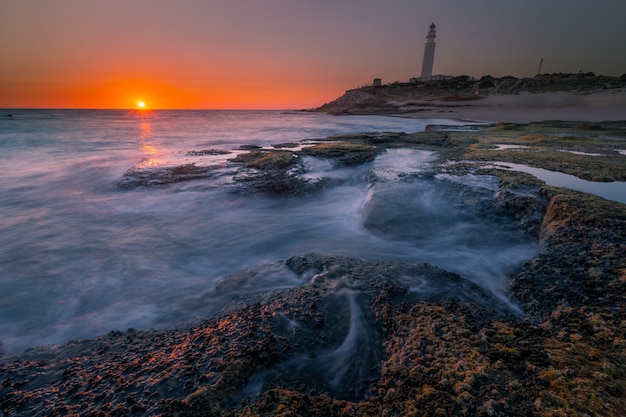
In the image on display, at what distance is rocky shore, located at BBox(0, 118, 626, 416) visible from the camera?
6.20 feet

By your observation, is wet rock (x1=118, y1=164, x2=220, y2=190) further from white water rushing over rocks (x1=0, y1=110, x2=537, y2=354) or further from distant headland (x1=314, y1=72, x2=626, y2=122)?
distant headland (x1=314, y1=72, x2=626, y2=122)

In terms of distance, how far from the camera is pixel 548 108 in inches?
1403

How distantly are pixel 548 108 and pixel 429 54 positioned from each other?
69.4 m

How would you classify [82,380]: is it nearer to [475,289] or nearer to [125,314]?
[125,314]

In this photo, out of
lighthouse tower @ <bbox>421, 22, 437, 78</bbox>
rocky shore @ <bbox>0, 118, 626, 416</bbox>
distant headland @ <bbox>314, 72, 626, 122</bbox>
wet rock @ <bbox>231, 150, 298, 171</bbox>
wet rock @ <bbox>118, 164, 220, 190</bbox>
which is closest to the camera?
rocky shore @ <bbox>0, 118, 626, 416</bbox>

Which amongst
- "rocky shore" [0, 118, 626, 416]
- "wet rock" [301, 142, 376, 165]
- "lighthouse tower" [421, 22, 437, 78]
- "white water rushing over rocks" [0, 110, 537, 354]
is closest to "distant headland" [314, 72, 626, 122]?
"lighthouse tower" [421, 22, 437, 78]

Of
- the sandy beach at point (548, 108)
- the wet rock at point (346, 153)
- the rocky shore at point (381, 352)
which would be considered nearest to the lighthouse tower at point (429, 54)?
the sandy beach at point (548, 108)

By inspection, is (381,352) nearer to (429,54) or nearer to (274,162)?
(274,162)

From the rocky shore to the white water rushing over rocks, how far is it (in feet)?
1.87

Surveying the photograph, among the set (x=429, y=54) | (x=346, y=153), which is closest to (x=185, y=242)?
(x=346, y=153)

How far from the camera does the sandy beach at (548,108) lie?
96.4 feet

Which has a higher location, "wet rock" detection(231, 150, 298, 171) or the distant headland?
the distant headland

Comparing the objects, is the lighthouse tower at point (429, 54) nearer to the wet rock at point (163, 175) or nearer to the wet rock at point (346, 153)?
the wet rock at point (346, 153)

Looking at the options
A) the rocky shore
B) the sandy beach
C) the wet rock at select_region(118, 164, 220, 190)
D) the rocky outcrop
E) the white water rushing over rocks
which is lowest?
the white water rushing over rocks
